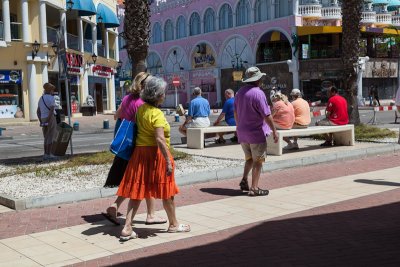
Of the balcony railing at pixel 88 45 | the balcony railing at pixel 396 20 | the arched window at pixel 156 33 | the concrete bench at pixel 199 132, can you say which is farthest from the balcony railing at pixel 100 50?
the concrete bench at pixel 199 132

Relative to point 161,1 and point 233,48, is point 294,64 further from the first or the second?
point 161,1

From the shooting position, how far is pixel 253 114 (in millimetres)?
7602

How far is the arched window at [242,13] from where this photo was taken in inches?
1984

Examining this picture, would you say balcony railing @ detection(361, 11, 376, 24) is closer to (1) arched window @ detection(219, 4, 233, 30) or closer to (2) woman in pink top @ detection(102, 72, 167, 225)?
(1) arched window @ detection(219, 4, 233, 30)

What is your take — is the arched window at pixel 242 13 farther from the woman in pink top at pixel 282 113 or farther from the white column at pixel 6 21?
the woman in pink top at pixel 282 113

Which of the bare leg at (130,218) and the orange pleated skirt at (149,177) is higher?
the orange pleated skirt at (149,177)

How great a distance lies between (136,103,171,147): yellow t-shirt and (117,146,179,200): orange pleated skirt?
78 millimetres

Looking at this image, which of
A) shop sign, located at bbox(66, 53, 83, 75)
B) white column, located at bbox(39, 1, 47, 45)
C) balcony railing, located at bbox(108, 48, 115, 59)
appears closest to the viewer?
white column, located at bbox(39, 1, 47, 45)

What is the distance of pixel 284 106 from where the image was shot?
11.5 metres

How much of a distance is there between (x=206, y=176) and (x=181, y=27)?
2052 inches

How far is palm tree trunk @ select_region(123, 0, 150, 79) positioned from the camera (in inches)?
456

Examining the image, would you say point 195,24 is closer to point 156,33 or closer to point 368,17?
point 156,33

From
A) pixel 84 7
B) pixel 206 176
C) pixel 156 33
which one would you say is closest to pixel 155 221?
pixel 206 176

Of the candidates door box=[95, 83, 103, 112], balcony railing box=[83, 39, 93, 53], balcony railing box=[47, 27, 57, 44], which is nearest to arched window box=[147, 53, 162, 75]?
door box=[95, 83, 103, 112]
